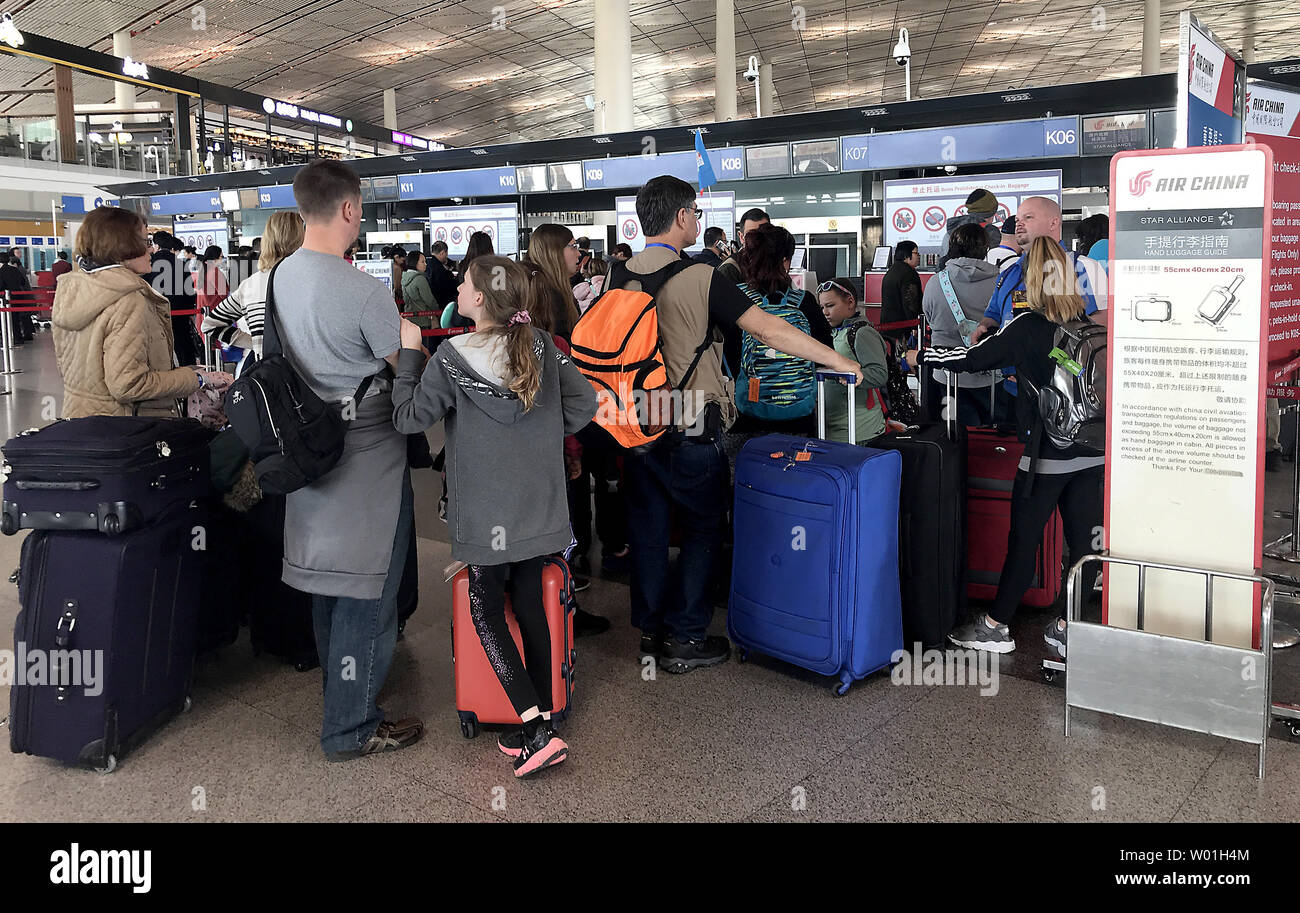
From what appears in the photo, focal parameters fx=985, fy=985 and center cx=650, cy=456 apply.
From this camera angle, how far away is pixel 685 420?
3.25 metres

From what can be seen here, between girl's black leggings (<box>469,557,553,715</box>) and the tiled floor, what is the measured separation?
9.1 inches

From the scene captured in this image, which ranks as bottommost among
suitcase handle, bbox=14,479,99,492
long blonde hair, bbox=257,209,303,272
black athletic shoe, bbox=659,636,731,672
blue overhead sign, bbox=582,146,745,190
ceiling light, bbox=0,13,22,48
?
black athletic shoe, bbox=659,636,731,672

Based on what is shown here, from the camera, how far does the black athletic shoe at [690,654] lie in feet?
11.3

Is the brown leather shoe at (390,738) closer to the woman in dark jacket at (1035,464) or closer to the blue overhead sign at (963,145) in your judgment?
the woman in dark jacket at (1035,464)

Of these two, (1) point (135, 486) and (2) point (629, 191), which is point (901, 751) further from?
(2) point (629, 191)

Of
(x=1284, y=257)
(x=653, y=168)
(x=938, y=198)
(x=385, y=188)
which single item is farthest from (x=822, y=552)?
(x=385, y=188)

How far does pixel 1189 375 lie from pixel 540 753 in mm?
2090

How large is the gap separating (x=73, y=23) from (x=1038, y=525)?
25.2m

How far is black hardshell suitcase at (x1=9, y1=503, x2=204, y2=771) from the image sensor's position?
2686 mm

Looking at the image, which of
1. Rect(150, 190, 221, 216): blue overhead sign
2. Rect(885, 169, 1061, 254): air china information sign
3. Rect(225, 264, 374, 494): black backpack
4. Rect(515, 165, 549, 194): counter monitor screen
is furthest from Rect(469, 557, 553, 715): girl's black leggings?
Rect(150, 190, 221, 216): blue overhead sign

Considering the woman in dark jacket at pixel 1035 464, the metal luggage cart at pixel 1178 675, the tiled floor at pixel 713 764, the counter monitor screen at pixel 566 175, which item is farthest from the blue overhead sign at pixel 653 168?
the metal luggage cart at pixel 1178 675

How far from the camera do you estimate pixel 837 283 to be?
4.43m

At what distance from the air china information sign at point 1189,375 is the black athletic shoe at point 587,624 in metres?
1.87

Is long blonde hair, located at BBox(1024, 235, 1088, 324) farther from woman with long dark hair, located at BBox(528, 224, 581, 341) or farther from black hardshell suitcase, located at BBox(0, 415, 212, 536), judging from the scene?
black hardshell suitcase, located at BBox(0, 415, 212, 536)
